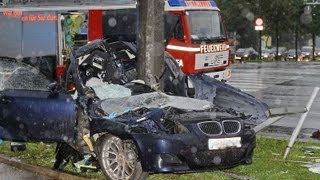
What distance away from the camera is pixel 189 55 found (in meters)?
16.3

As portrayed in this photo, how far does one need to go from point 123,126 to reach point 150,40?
2.76 meters

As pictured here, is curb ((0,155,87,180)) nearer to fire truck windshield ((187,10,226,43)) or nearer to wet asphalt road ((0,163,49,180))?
wet asphalt road ((0,163,49,180))

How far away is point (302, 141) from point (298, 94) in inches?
374

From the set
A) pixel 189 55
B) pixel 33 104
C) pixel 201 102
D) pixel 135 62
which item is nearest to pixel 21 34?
pixel 189 55

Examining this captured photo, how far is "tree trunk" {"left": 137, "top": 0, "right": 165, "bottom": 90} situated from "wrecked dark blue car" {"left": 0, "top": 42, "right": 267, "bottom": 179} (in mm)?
447

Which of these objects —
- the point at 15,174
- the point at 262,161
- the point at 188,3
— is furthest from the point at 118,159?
the point at 188,3

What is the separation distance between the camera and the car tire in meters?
6.53

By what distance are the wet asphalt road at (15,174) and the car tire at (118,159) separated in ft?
3.59

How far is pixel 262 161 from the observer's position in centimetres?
803

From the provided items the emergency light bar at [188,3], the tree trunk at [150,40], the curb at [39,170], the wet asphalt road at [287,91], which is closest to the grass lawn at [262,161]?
the curb at [39,170]

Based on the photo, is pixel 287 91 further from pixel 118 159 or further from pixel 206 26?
pixel 118 159

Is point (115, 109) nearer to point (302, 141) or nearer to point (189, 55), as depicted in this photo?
point (302, 141)

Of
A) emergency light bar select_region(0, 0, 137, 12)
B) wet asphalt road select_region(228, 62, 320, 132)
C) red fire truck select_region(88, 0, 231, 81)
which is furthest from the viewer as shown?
red fire truck select_region(88, 0, 231, 81)

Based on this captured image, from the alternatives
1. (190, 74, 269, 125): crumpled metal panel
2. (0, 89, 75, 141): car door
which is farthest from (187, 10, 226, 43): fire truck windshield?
(0, 89, 75, 141): car door
